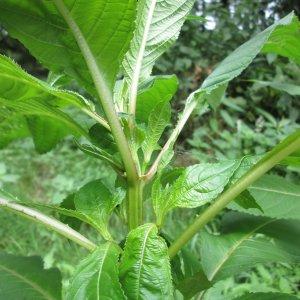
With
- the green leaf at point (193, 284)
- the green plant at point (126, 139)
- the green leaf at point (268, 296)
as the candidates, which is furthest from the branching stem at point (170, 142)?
the green leaf at point (268, 296)

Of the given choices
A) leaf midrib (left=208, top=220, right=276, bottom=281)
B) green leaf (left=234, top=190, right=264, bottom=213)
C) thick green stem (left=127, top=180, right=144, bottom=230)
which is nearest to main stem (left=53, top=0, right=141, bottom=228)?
thick green stem (left=127, top=180, right=144, bottom=230)

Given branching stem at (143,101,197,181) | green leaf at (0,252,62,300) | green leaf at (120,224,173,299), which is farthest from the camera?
green leaf at (0,252,62,300)

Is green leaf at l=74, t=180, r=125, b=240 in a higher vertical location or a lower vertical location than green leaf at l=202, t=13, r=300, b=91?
lower

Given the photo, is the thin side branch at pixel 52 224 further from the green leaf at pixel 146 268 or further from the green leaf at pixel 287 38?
the green leaf at pixel 287 38

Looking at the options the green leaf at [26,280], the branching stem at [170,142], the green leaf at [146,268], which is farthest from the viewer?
the green leaf at [26,280]

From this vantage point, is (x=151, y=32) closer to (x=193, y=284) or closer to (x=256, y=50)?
(x=256, y=50)

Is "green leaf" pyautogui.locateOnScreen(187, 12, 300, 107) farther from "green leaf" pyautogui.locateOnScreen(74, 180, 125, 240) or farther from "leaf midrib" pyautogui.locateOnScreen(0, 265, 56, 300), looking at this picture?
"leaf midrib" pyautogui.locateOnScreen(0, 265, 56, 300)

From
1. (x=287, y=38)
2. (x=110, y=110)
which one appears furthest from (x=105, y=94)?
(x=287, y=38)
